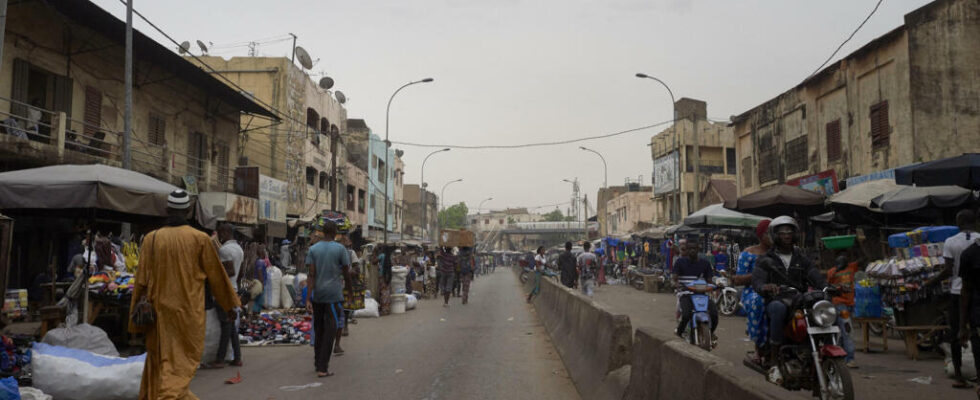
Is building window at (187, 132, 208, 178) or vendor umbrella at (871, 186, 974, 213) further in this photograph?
building window at (187, 132, 208, 178)

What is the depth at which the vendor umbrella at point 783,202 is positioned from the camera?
45.1 feet

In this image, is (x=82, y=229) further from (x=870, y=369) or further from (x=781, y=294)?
(x=870, y=369)

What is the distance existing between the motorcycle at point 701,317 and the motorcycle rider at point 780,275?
8.64 feet

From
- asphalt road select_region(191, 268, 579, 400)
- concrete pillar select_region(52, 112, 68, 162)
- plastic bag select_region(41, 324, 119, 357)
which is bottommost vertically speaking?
asphalt road select_region(191, 268, 579, 400)

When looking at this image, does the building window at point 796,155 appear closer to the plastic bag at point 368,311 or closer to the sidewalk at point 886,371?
the sidewalk at point 886,371

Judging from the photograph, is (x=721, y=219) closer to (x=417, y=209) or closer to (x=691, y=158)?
(x=691, y=158)

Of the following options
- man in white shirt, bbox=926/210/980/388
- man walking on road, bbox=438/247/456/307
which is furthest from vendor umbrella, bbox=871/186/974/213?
man walking on road, bbox=438/247/456/307

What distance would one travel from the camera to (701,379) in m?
3.51

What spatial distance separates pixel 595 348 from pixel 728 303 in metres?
11.5

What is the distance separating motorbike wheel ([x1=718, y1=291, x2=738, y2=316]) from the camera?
17.2 metres

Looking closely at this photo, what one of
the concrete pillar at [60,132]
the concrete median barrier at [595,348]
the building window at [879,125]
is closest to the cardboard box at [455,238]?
the concrete pillar at [60,132]

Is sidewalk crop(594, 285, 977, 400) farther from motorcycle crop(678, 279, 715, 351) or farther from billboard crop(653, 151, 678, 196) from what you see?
billboard crop(653, 151, 678, 196)

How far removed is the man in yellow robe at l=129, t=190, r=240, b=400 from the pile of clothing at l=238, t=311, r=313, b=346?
570 cm

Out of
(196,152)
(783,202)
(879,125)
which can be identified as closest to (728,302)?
(783,202)
